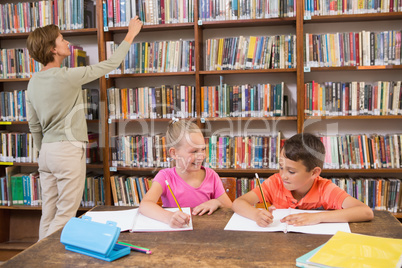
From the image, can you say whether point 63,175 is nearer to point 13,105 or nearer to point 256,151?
point 13,105

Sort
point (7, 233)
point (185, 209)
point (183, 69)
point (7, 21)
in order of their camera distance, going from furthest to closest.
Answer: point (7, 233) → point (7, 21) → point (183, 69) → point (185, 209)

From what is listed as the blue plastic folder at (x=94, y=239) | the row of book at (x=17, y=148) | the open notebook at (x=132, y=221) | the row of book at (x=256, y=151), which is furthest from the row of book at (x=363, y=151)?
the row of book at (x=17, y=148)

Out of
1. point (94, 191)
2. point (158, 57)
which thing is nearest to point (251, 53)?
point (158, 57)

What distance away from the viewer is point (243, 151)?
9.65 feet

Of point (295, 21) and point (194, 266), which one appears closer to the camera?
point (194, 266)

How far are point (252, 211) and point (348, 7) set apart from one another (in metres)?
1.98

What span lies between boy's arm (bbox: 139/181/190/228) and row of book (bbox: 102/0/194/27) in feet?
5.46

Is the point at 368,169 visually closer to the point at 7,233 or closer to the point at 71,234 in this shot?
the point at 71,234

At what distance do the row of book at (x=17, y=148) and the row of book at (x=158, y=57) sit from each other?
0.96 meters

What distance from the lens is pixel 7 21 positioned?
322 centimetres

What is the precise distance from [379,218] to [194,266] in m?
0.75

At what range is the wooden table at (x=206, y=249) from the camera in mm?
1016

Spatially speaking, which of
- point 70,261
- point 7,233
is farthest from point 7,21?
point 70,261

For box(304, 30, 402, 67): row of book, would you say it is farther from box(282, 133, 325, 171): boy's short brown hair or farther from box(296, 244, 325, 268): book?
box(296, 244, 325, 268): book
